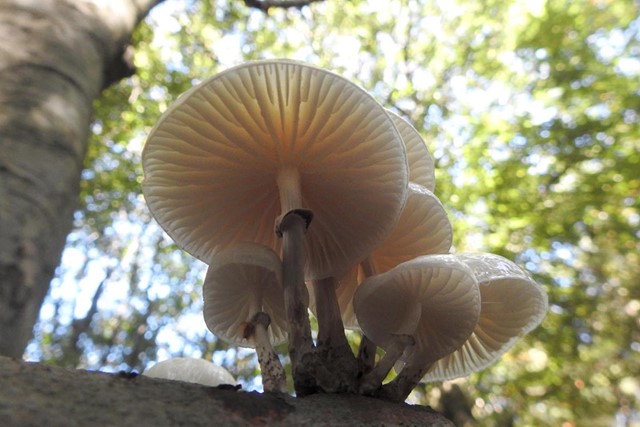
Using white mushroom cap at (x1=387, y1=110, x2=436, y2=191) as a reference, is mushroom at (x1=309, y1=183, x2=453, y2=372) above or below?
below

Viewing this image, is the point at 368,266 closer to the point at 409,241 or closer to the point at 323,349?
the point at 409,241

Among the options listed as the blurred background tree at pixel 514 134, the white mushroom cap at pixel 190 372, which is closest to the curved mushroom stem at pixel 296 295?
the white mushroom cap at pixel 190 372

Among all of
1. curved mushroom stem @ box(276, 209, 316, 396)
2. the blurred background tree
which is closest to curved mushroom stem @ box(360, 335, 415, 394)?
curved mushroom stem @ box(276, 209, 316, 396)

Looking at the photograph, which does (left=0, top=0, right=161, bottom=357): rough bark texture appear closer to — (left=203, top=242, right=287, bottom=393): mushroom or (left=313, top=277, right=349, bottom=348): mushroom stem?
(left=203, top=242, right=287, bottom=393): mushroom

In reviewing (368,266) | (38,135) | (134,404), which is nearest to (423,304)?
(368,266)

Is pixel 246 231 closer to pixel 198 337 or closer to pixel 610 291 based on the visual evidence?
pixel 610 291

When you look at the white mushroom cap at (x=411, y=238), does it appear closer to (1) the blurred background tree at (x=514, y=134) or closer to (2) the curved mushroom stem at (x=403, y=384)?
(2) the curved mushroom stem at (x=403, y=384)

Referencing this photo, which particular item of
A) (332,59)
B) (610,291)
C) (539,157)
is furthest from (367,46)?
(610,291)
